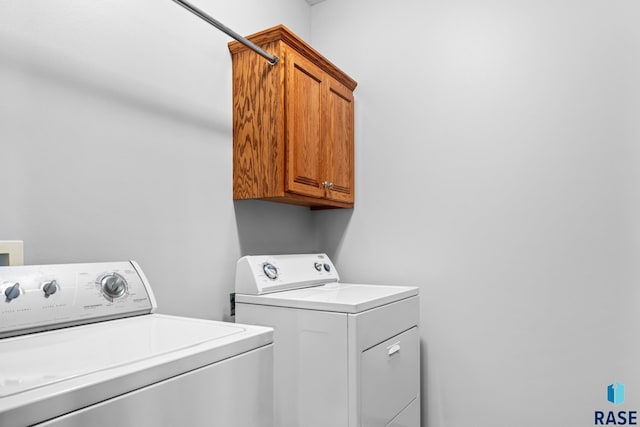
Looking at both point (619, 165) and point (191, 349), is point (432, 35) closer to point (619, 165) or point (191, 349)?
point (619, 165)

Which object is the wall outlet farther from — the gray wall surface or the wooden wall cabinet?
the wooden wall cabinet

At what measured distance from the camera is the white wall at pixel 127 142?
113 centimetres

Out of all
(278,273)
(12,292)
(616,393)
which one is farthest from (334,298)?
(616,393)

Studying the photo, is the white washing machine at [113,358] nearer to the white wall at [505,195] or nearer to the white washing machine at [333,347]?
the white washing machine at [333,347]

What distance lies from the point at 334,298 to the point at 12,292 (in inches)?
39.8

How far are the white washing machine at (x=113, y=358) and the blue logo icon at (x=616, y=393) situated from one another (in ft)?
5.30

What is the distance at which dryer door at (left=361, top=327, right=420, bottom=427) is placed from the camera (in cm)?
147

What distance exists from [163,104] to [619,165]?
193 centimetres

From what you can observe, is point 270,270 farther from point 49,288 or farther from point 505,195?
point 505,195

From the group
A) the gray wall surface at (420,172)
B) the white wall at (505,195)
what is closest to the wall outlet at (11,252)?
the gray wall surface at (420,172)

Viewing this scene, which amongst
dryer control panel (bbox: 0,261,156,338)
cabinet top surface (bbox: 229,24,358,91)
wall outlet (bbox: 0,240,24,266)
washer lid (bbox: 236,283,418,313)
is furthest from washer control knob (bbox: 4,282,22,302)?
cabinet top surface (bbox: 229,24,358,91)

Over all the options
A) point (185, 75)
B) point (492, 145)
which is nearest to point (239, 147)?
point (185, 75)

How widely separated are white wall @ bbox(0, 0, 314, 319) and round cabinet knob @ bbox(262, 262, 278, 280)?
0.58 feet

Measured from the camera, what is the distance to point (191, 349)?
804 millimetres
